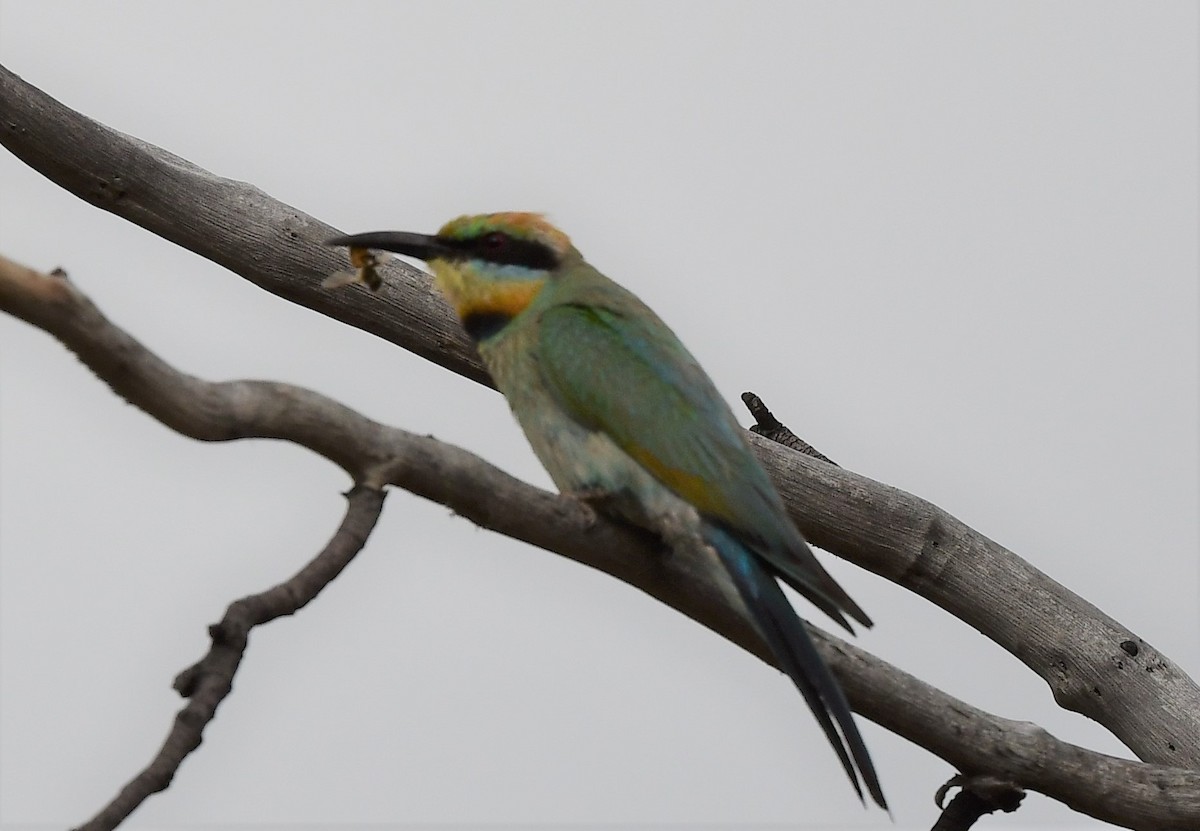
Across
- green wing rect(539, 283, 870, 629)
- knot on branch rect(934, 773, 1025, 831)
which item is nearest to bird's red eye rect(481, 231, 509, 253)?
green wing rect(539, 283, 870, 629)

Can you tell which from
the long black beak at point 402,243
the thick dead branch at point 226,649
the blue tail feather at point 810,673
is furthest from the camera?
the long black beak at point 402,243

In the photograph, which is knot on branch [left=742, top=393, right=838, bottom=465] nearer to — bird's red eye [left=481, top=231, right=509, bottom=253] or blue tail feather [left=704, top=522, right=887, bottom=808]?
bird's red eye [left=481, top=231, right=509, bottom=253]

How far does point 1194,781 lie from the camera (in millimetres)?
2846

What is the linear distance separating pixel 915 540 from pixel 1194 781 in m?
0.86

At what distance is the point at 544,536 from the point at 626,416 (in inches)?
19.5

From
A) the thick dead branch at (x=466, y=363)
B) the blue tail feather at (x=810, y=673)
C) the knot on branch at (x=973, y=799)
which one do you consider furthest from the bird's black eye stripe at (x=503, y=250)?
the knot on branch at (x=973, y=799)

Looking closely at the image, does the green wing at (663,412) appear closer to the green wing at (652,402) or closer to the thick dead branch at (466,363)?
the green wing at (652,402)

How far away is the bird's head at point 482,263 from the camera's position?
310cm

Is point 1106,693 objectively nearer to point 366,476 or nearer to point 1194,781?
point 1194,781

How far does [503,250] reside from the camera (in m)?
3.16

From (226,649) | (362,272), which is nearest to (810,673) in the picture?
(226,649)

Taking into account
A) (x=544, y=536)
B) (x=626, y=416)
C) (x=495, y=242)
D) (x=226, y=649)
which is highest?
(x=495, y=242)

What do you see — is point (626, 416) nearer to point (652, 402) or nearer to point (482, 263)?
point (652, 402)

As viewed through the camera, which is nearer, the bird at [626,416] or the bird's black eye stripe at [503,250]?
the bird at [626,416]
